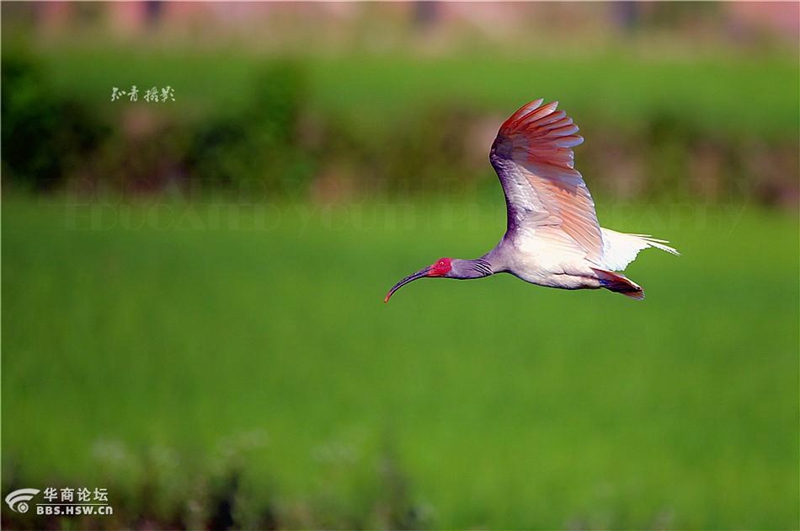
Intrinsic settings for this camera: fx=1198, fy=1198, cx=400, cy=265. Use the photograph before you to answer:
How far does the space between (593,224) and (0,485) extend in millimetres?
8699

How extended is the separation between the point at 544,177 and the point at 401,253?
43.3ft

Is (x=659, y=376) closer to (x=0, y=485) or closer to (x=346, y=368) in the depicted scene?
(x=346, y=368)

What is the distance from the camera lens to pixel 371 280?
16.5 m

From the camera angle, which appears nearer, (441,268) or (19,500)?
(441,268)

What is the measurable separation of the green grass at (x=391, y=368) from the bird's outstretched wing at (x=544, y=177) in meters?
5.50

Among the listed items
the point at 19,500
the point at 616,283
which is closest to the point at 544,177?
the point at 616,283

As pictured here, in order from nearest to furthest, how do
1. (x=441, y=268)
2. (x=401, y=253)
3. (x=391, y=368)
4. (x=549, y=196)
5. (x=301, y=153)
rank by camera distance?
1. (x=441, y=268)
2. (x=549, y=196)
3. (x=391, y=368)
4. (x=301, y=153)
5. (x=401, y=253)

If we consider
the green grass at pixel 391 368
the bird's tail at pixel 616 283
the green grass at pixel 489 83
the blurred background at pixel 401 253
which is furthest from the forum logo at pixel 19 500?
the green grass at pixel 489 83

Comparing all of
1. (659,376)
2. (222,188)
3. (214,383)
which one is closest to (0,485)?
(214,383)

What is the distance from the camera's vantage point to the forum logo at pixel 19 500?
9.29m

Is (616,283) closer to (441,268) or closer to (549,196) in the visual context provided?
(549,196)

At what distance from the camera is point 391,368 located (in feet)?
47.5

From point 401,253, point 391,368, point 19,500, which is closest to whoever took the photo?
point 19,500

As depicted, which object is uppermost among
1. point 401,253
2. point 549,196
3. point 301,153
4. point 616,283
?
point 549,196
